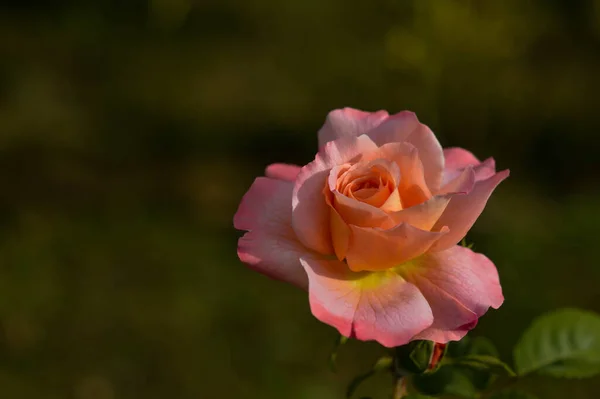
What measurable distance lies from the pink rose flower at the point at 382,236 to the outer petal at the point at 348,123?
1 centimetres

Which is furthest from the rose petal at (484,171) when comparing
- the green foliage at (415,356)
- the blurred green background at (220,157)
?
the blurred green background at (220,157)

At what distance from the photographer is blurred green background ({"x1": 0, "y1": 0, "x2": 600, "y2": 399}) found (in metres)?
1.59

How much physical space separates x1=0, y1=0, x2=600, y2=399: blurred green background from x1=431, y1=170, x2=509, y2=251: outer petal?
3.50 feet

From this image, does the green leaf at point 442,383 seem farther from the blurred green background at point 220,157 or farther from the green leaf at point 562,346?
the blurred green background at point 220,157

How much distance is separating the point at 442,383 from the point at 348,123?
20 centimetres

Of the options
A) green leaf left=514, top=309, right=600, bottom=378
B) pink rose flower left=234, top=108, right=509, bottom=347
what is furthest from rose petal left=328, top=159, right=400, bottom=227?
green leaf left=514, top=309, right=600, bottom=378

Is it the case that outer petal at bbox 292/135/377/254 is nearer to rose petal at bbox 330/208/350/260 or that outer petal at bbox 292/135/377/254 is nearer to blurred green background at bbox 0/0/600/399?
rose petal at bbox 330/208/350/260

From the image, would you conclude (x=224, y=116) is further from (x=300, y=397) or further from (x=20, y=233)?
(x=300, y=397)

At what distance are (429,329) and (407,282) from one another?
0.12ft

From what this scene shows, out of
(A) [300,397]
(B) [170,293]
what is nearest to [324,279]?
(A) [300,397]

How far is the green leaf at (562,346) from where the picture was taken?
2.01 feet

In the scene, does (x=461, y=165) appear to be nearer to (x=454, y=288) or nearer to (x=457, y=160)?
(x=457, y=160)

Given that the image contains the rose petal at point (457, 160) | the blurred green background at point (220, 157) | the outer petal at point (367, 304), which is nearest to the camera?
the outer petal at point (367, 304)

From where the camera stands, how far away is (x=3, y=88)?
89.3 inches
